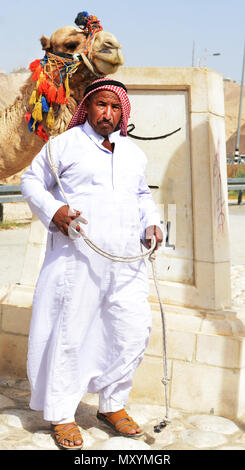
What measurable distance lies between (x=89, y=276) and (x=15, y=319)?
1.36m

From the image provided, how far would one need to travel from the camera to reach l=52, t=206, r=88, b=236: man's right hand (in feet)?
10.6

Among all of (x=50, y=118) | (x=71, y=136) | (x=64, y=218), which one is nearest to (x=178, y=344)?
(x=64, y=218)

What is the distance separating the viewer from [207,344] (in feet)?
13.4

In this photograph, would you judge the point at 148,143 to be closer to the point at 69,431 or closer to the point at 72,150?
the point at 72,150

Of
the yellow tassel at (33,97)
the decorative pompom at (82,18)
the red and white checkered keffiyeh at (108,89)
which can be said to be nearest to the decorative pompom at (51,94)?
the yellow tassel at (33,97)

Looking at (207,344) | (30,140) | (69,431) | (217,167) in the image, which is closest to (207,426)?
(207,344)

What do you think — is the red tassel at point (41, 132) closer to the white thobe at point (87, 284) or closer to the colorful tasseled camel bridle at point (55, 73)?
the colorful tasseled camel bridle at point (55, 73)

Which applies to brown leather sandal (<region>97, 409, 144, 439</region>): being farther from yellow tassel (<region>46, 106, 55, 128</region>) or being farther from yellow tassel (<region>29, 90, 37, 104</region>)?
yellow tassel (<region>29, 90, 37, 104</region>)

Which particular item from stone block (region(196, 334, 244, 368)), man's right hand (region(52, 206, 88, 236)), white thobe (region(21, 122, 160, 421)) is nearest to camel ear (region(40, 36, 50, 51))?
white thobe (region(21, 122, 160, 421))

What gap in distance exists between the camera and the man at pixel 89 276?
3.38 metres

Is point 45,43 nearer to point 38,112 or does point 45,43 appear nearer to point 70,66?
point 70,66

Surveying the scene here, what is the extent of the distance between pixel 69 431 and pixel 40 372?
1.14 ft

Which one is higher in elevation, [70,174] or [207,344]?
[70,174]

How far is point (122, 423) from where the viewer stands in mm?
3582
